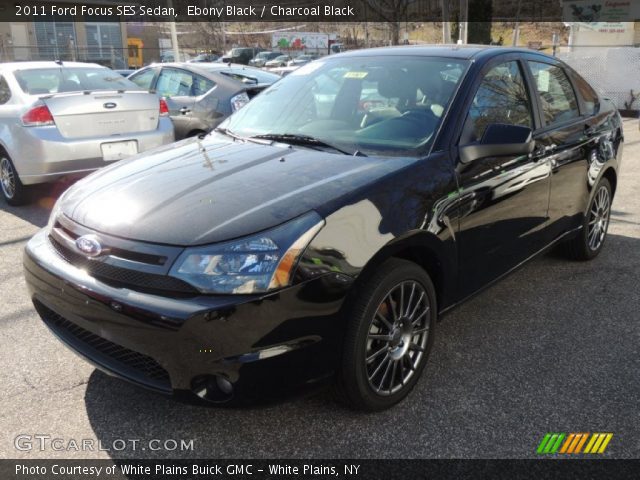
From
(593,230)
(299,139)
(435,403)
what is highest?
(299,139)

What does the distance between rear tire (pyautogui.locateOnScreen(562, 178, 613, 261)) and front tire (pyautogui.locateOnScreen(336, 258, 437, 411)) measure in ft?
7.17

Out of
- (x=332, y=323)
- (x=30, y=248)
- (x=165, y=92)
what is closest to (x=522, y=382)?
(x=332, y=323)

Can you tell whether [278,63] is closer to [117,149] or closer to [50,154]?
[117,149]

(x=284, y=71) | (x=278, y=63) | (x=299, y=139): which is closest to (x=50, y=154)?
(x=299, y=139)

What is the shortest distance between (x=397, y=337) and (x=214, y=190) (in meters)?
1.08

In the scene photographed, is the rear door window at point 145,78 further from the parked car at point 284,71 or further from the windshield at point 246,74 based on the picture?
the parked car at point 284,71

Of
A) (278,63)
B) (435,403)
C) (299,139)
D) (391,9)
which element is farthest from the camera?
(278,63)

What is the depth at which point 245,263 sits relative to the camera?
7.13 feet

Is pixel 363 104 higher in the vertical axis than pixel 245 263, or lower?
higher

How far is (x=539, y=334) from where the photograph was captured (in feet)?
11.4

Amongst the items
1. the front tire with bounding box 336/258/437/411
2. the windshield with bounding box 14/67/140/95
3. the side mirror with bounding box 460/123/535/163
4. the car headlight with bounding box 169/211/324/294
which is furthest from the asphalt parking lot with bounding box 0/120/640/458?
the windshield with bounding box 14/67/140/95

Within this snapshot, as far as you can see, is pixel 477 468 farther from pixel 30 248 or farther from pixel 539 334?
pixel 30 248

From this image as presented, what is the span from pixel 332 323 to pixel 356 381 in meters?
0.33

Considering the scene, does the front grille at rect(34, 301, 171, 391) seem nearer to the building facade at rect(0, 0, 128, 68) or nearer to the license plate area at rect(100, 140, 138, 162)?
the license plate area at rect(100, 140, 138, 162)
